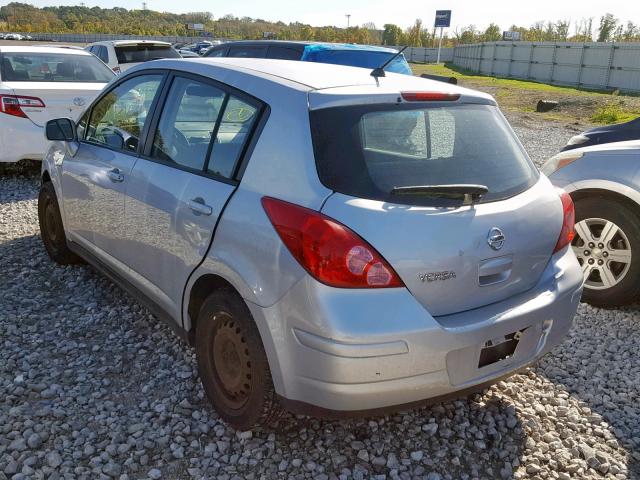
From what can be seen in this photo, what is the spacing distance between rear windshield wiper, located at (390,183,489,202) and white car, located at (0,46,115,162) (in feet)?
20.4

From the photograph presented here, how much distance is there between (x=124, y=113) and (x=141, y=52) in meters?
11.5

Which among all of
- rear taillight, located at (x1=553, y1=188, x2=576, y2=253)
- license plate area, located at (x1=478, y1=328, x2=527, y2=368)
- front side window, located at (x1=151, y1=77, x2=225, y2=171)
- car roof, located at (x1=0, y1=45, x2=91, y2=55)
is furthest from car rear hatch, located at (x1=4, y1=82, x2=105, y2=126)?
license plate area, located at (x1=478, y1=328, x2=527, y2=368)

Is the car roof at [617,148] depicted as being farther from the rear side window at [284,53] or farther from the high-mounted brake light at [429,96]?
the rear side window at [284,53]

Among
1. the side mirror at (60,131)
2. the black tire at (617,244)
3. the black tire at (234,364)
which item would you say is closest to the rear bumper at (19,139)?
the side mirror at (60,131)

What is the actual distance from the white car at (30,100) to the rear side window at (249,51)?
2174 millimetres

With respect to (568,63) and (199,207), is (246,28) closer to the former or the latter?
(568,63)

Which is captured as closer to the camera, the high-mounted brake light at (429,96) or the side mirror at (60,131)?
the high-mounted brake light at (429,96)

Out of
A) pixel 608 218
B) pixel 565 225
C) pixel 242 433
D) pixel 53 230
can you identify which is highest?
pixel 565 225

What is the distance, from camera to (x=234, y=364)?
2.78 metres

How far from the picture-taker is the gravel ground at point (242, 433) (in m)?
2.66

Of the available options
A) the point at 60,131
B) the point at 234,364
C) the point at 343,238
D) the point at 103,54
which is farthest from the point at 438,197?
the point at 103,54

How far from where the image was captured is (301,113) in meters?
2.50

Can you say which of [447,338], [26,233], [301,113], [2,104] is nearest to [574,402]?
[447,338]

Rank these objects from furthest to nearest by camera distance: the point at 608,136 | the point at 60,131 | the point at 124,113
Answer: the point at 608,136
the point at 60,131
the point at 124,113
